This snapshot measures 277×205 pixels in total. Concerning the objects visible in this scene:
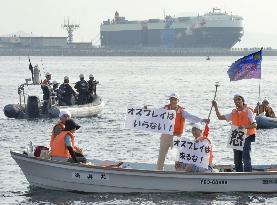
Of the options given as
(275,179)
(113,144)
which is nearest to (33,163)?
(275,179)

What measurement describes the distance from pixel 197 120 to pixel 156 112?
1237 millimetres

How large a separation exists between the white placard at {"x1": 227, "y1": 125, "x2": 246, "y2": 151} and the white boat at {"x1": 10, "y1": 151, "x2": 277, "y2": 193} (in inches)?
27.2

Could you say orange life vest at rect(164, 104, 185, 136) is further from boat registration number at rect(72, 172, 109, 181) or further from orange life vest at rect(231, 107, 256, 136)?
boat registration number at rect(72, 172, 109, 181)

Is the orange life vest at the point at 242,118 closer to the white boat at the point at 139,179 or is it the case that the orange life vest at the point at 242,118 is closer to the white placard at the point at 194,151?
the white placard at the point at 194,151

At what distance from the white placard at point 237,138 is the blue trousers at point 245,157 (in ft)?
0.38

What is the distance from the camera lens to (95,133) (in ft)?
131

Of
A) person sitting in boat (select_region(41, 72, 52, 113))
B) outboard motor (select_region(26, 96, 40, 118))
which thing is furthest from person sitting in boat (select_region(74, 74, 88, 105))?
outboard motor (select_region(26, 96, 40, 118))

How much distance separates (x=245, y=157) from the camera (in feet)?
71.3

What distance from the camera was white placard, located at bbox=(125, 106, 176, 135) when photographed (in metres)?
21.9

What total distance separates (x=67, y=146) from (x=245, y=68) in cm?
564

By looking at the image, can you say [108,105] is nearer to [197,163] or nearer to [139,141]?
[139,141]

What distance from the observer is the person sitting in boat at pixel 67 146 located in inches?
836

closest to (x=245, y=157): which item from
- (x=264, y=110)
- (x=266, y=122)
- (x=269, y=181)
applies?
(x=269, y=181)

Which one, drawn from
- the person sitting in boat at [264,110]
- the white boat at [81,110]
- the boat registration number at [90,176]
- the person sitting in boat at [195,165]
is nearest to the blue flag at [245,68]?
the person sitting in boat at [195,165]
